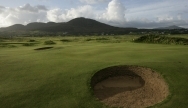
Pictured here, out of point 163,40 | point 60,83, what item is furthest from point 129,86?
point 163,40

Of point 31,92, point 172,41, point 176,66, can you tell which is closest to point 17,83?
Answer: point 31,92

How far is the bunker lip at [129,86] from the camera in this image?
14.9 metres

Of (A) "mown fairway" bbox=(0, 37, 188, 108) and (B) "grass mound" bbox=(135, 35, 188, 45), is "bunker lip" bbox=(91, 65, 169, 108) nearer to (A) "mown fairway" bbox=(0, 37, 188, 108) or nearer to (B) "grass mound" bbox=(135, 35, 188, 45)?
(A) "mown fairway" bbox=(0, 37, 188, 108)

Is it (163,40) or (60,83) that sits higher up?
(163,40)

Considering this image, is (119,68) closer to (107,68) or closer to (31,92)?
(107,68)

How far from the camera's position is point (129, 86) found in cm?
1777

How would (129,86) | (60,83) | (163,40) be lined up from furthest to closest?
(163,40), (129,86), (60,83)

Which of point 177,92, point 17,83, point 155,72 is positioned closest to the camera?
point 177,92

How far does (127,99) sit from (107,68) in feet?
17.6

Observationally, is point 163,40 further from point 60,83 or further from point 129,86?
point 60,83

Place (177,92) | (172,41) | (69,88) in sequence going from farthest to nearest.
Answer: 1. (172,41)
2. (69,88)
3. (177,92)

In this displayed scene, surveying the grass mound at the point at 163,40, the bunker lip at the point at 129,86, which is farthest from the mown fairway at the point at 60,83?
the grass mound at the point at 163,40

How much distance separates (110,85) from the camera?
17969mm

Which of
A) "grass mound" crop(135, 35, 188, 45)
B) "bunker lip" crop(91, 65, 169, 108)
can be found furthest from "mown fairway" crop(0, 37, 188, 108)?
"grass mound" crop(135, 35, 188, 45)
